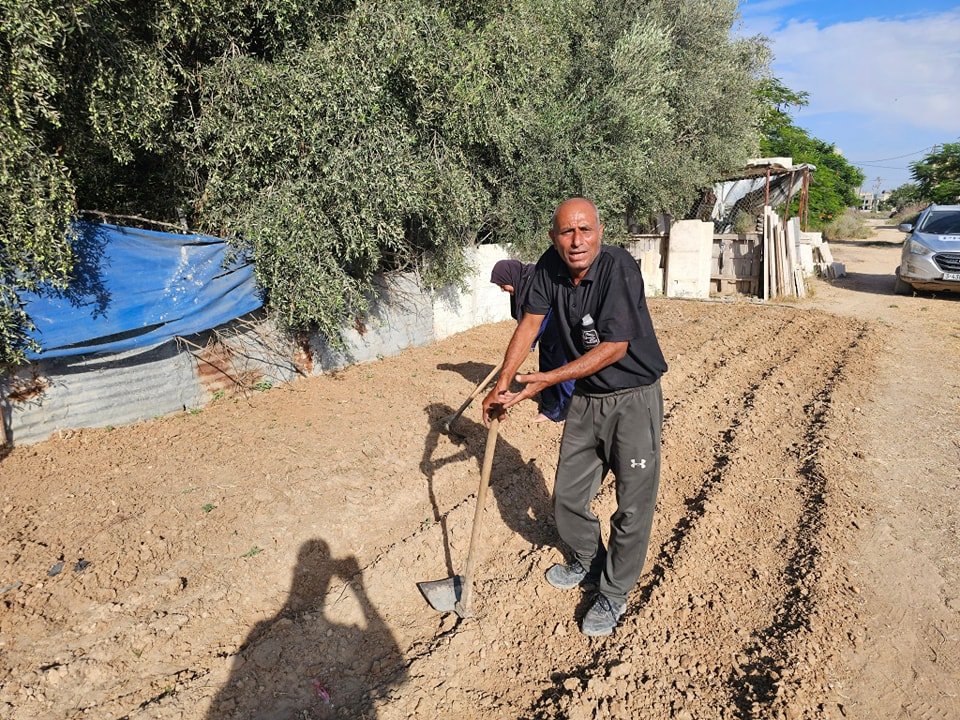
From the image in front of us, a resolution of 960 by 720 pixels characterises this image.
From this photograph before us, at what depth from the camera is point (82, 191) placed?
5973 millimetres

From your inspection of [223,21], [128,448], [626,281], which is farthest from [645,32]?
[128,448]

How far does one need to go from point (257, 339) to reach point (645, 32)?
9252 millimetres

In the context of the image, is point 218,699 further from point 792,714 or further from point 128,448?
point 128,448

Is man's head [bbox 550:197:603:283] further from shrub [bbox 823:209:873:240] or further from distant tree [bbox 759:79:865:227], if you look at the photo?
shrub [bbox 823:209:873:240]

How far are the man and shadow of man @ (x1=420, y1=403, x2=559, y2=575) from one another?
837 millimetres

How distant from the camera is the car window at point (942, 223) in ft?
40.1

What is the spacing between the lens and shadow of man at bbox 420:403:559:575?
4.04 m

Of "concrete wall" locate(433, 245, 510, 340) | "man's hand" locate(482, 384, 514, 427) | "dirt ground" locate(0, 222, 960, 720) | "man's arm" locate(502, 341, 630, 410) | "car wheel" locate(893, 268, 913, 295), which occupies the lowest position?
"car wheel" locate(893, 268, 913, 295)

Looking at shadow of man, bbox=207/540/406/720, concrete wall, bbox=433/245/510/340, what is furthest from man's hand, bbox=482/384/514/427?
concrete wall, bbox=433/245/510/340

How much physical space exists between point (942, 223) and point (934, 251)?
2.89 feet

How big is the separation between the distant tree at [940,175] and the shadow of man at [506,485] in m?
29.6

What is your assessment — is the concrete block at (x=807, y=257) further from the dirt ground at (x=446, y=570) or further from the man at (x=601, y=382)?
the man at (x=601, y=382)

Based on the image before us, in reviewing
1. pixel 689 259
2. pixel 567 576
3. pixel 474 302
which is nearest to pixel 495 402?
pixel 567 576

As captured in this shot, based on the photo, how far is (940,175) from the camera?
90.8 feet
